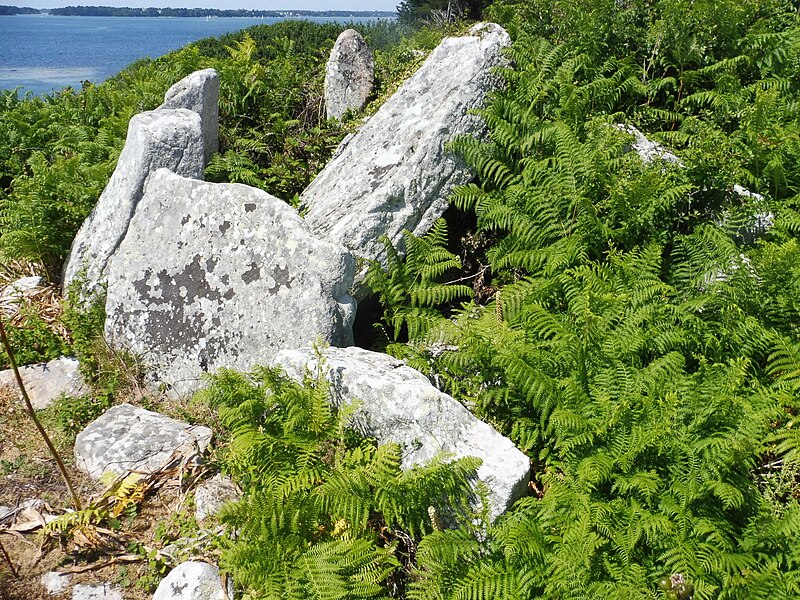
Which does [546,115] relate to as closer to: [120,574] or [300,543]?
[300,543]

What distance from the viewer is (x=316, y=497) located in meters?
4.26

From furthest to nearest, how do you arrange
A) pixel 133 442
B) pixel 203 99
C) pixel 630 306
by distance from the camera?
1. pixel 203 99
2. pixel 630 306
3. pixel 133 442

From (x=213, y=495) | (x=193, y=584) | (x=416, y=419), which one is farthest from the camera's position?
(x=213, y=495)

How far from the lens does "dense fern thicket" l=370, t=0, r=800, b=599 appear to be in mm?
3977

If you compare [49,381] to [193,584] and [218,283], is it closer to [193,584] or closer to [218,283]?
[218,283]

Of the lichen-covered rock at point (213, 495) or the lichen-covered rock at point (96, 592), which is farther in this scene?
the lichen-covered rock at point (213, 495)

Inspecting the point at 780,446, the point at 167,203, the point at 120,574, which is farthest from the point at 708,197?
the point at 120,574

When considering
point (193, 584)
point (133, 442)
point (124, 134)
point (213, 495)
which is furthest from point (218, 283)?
point (124, 134)

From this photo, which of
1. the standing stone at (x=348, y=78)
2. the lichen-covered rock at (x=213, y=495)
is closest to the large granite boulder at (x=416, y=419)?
the lichen-covered rock at (x=213, y=495)

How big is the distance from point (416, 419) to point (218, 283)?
2.42m

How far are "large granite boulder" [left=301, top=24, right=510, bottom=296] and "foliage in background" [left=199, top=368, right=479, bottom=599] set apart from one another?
6.48 feet

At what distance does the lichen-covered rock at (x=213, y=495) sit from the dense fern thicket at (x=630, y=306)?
61.1 inches

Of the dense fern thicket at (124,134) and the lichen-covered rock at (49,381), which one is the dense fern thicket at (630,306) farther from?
the lichen-covered rock at (49,381)

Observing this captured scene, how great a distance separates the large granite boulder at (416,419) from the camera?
4422 mm
